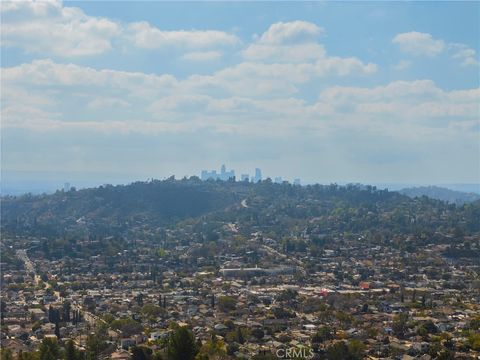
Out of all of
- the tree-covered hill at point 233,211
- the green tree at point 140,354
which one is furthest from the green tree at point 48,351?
the tree-covered hill at point 233,211

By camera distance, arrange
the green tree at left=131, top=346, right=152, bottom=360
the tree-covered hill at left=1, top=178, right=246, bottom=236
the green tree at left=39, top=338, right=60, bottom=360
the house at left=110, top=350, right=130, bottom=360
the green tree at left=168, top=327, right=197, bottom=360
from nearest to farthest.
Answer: the green tree at left=168, top=327, right=197, bottom=360
the green tree at left=39, top=338, right=60, bottom=360
the green tree at left=131, top=346, right=152, bottom=360
the house at left=110, top=350, right=130, bottom=360
the tree-covered hill at left=1, top=178, right=246, bottom=236

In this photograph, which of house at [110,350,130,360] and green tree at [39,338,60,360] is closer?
green tree at [39,338,60,360]

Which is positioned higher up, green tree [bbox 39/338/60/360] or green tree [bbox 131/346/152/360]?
green tree [bbox 39/338/60/360]

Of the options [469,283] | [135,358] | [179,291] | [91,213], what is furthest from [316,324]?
[91,213]

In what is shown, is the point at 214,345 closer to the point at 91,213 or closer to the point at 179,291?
the point at 179,291

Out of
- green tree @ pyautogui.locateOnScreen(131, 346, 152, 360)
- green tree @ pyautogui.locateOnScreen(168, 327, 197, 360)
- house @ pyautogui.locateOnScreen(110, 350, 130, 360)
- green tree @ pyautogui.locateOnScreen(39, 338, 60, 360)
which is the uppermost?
green tree @ pyautogui.locateOnScreen(168, 327, 197, 360)

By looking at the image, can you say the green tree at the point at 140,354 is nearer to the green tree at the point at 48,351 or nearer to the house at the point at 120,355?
the house at the point at 120,355

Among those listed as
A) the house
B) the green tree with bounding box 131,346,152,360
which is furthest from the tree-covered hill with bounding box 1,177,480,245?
the green tree with bounding box 131,346,152,360

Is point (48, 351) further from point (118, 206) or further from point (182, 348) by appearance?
point (118, 206)

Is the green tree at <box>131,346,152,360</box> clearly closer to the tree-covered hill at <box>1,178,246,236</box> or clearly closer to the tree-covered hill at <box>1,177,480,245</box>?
the tree-covered hill at <box>1,177,480,245</box>

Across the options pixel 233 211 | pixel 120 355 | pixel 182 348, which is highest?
pixel 233 211

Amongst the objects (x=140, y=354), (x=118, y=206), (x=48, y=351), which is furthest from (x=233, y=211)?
(x=48, y=351)
